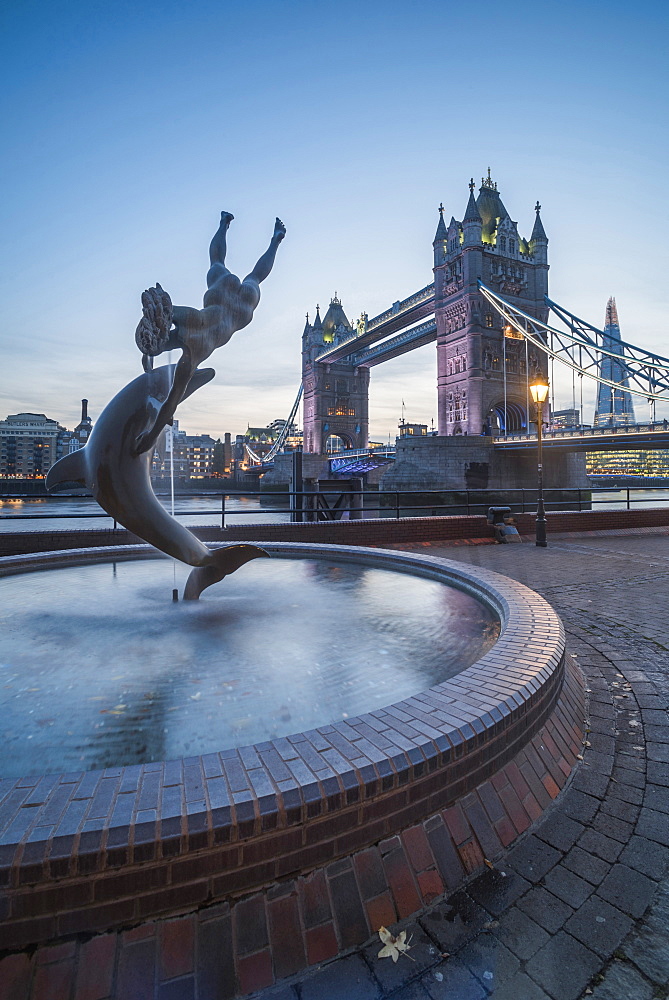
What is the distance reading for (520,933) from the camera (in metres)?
1.69

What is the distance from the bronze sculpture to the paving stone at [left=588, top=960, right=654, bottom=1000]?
143 inches

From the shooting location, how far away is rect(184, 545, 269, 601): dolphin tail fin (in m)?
4.73

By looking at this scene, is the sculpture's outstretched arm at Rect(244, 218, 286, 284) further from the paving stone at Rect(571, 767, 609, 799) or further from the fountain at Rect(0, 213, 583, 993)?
the paving stone at Rect(571, 767, 609, 799)

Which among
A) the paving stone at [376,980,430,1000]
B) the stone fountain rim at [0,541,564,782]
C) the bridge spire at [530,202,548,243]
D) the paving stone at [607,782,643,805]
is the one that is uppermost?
the bridge spire at [530,202,548,243]

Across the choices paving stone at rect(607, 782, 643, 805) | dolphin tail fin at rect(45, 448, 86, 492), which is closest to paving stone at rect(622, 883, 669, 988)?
paving stone at rect(607, 782, 643, 805)

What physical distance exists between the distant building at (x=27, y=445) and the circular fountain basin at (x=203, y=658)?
12201 cm

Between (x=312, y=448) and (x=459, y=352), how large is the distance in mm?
38860

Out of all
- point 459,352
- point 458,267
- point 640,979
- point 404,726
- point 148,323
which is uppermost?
point 458,267

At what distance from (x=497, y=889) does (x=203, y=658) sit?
205 cm

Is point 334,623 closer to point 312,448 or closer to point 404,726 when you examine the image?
point 404,726

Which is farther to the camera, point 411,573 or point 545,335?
point 545,335

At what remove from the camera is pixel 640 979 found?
5.11 ft

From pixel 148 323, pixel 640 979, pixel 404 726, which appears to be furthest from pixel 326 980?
pixel 148 323

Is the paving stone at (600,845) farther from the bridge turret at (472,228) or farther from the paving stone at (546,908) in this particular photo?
the bridge turret at (472,228)
